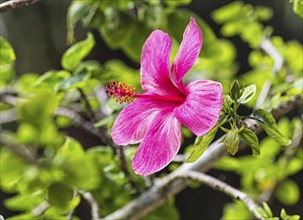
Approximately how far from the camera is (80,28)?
6.69ft

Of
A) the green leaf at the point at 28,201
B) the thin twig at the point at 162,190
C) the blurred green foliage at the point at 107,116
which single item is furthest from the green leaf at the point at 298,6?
the green leaf at the point at 28,201

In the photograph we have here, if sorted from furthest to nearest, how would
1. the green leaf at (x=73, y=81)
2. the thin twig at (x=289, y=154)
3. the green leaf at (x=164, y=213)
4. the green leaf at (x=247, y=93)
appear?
the thin twig at (x=289, y=154)
the green leaf at (x=164, y=213)
the green leaf at (x=73, y=81)
the green leaf at (x=247, y=93)

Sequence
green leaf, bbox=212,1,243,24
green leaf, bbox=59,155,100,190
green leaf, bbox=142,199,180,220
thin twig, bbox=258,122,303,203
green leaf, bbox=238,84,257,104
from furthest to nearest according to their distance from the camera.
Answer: green leaf, bbox=212,1,243,24 < thin twig, bbox=258,122,303,203 < green leaf, bbox=142,199,180,220 < green leaf, bbox=238,84,257,104 < green leaf, bbox=59,155,100,190

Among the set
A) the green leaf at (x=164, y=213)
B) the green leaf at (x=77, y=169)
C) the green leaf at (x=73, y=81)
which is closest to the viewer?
the green leaf at (x=77, y=169)

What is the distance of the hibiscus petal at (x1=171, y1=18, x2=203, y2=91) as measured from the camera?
1.64 ft

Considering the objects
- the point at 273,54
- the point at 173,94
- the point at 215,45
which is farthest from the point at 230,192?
the point at 273,54

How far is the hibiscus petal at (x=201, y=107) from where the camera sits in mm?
469

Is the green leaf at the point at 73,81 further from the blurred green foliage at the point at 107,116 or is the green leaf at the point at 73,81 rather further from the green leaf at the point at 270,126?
the green leaf at the point at 270,126

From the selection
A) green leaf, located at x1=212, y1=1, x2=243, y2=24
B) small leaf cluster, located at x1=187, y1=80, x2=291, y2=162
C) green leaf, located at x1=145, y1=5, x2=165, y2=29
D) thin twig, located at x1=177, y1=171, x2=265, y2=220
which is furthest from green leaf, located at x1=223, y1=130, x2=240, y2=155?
green leaf, located at x1=212, y1=1, x2=243, y2=24

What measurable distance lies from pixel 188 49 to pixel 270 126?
0.11 m

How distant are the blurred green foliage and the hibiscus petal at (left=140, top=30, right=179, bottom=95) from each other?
66 millimetres

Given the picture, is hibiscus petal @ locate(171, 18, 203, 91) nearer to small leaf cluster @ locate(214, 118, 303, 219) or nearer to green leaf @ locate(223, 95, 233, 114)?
green leaf @ locate(223, 95, 233, 114)

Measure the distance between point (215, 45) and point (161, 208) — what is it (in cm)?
25

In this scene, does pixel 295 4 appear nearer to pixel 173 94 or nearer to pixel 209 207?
pixel 173 94
